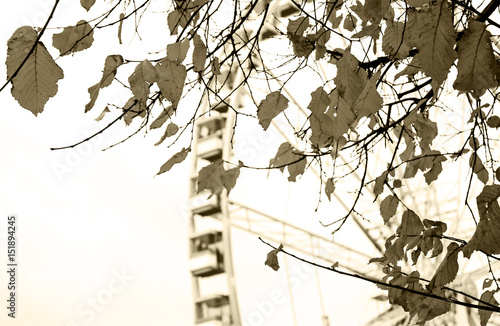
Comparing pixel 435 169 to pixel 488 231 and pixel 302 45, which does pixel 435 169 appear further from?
pixel 488 231

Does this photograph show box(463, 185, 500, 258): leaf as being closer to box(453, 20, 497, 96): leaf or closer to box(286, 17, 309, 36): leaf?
box(453, 20, 497, 96): leaf

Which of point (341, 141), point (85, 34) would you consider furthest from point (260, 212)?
point (85, 34)

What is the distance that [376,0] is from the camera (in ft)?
4.40

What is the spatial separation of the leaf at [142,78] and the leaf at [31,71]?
24 cm

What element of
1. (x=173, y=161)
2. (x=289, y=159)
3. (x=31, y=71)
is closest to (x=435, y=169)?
(x=289, y=159)

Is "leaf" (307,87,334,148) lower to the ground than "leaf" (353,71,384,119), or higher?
higher

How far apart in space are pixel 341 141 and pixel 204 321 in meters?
8.08

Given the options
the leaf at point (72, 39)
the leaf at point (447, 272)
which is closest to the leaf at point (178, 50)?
the leaf at point (72, 39)

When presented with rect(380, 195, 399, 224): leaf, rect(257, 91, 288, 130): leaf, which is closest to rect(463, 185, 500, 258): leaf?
rect(257, 91, 288, 130): leaf

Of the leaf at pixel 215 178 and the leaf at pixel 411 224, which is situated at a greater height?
the leaf at pixel 215 178

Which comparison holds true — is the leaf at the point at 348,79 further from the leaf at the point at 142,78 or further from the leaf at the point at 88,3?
the leaf at the point at 88,3

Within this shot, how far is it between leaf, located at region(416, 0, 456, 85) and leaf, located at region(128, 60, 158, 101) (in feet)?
1.61

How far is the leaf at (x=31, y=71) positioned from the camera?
3.42ft

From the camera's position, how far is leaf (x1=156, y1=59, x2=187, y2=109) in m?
1.28
